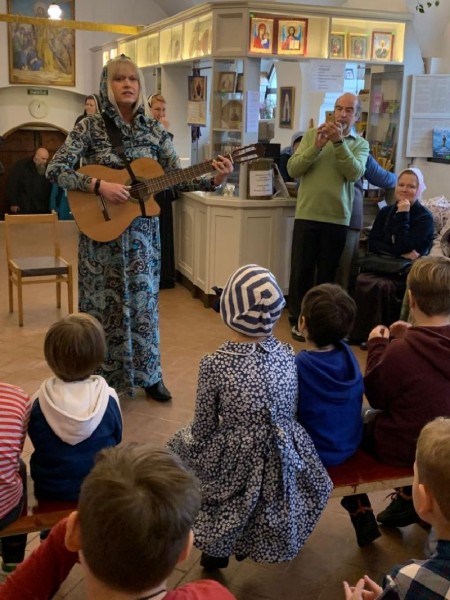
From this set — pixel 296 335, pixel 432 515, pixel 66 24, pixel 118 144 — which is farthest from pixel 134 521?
pixel 66 24

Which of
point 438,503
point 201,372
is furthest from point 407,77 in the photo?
point 438,503

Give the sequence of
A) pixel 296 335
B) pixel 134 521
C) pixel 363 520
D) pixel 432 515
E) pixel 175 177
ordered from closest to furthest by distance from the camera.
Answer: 1. pixel 134 521
2. pixel 432 515
3. pixel 363 520
4. pixel 175 177
5. pixel 296 335

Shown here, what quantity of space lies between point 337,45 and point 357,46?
0.18 m

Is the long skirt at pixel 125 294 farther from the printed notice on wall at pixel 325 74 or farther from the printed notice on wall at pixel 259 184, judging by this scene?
the printed notice on wall at pixel 325 74

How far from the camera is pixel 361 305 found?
4.94 meters

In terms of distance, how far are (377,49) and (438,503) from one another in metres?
A: 4.97

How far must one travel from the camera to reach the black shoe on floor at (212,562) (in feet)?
7.81

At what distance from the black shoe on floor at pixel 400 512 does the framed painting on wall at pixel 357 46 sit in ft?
12.8

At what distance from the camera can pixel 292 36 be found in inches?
210

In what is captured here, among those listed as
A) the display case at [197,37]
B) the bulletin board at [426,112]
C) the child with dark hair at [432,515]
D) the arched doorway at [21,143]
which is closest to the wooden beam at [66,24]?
the arched doorway at [21,143]

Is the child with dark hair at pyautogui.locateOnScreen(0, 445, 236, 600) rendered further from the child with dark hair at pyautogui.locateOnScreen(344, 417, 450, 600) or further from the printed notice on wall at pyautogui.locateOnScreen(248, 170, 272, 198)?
the printed notice on wall at pyautogui.locateOnScreen(248, 170, 272, 198)

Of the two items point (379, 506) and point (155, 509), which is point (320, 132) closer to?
point (379, 506)

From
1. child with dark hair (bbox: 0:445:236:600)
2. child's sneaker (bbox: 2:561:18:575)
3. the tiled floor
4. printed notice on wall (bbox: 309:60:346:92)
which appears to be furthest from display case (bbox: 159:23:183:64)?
child with dark hair (bbox: 0:445:236:600)

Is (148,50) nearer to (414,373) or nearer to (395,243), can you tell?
(395,243)
